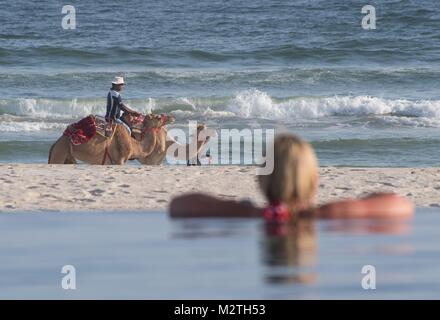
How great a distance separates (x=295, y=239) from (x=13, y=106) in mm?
24321

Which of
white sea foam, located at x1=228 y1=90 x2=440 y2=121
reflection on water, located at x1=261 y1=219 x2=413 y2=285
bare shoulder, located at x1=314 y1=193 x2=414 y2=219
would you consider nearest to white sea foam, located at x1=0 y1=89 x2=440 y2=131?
white sea foam, located at x1=228 y1=90 x2=440 y2=121

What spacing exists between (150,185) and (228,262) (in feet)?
22.1

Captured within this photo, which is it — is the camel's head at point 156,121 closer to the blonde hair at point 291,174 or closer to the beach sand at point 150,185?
the beach sand at point 150,185

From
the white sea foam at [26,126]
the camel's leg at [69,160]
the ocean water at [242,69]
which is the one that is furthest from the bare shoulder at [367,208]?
the white sea foam at [26,126]

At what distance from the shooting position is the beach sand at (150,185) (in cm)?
1358

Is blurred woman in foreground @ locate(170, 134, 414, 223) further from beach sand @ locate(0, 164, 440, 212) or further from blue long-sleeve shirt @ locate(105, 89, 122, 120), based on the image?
blue long-sleeve shirt @ locate(105, 89, 122, 120)

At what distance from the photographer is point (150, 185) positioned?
15.1 m

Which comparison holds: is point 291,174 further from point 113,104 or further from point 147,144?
point 147,144

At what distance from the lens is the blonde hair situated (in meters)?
6.43

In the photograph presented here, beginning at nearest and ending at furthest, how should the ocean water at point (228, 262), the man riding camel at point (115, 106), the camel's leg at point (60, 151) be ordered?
the ocean water at point (228, 262), the camel's leg at point (60, 151), the man riding camel at point (115, 106)

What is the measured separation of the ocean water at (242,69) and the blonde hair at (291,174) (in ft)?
53.5

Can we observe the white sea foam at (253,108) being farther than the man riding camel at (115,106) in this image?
Yes

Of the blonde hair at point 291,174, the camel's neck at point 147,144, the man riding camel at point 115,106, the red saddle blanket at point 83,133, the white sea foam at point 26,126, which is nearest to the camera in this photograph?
the blonde hair at point 291,174
